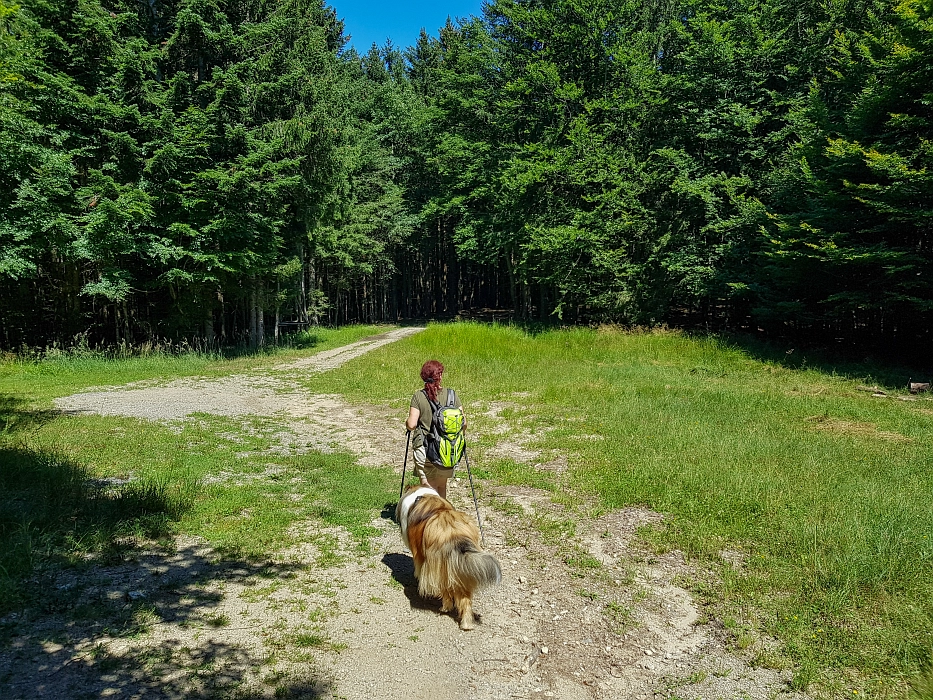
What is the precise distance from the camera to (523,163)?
27.1 metres

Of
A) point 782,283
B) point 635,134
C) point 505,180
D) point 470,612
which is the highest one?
point 635,134

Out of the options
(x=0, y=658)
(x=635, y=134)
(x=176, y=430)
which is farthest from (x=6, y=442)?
(x=635, y=134)

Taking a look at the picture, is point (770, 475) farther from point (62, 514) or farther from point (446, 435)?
point (62, 514)

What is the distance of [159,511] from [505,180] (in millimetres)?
25056

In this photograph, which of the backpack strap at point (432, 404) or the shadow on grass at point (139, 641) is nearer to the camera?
the shadow on grass at point (139, 641)

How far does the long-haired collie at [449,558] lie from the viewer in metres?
3.84

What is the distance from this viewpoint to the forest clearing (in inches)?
138

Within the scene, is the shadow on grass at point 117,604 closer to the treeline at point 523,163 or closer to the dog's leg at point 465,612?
the dog's leg at point 465,612

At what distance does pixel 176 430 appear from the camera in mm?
9430

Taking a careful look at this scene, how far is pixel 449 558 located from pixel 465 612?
19.1 inches

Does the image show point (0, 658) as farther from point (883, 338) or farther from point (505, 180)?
point (505, 180)

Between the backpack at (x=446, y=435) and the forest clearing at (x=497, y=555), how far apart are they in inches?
40.7

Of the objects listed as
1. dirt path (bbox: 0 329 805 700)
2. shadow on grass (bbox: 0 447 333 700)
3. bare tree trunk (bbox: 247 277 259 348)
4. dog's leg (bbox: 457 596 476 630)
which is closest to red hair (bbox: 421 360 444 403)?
dirt path (bbox: 0 329 805 700)

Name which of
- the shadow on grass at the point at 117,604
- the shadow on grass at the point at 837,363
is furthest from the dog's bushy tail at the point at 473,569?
the shadow on grass at the point at 837,363
